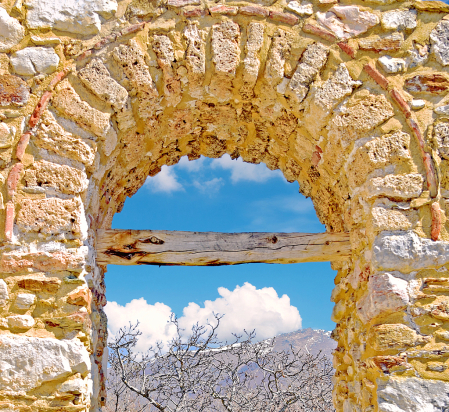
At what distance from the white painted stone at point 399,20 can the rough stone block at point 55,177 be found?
7.28 ft

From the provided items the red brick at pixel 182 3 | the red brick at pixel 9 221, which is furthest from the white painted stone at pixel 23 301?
the red brick at pixel 182 3

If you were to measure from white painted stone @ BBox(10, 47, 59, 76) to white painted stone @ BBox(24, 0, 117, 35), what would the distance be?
0.57 ft

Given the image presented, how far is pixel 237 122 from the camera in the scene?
3281 millimetres

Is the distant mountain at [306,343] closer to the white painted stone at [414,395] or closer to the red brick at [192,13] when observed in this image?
the white painted stone at [414,395]

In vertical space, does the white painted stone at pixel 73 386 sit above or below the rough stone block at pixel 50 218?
below

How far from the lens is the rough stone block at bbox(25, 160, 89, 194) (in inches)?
95.3

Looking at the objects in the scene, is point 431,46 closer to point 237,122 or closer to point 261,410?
point 237,122

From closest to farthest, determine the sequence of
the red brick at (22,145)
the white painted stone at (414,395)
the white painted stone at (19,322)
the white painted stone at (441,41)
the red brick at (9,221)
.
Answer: the white painted stone at (414,395)
the white painted stone at (19,322)
the red brick at (9,221)
the red brick at (22,145)
the white painted stone at (441,41)

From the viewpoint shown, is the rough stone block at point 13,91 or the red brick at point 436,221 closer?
the red brick at point 436,221

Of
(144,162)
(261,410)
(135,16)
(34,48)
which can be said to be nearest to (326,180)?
(144,162)

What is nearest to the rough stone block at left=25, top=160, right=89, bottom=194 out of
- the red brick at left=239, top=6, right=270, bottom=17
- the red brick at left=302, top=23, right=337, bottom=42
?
the red brick at left=239, top=6, right=270, bottom=17

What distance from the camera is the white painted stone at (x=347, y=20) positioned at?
107 inches

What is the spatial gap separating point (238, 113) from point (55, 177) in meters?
1.43

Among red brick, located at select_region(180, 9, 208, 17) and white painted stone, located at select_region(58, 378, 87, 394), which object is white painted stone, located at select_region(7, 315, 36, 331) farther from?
red brick, located at select_region(180, 9, 208, 17)
